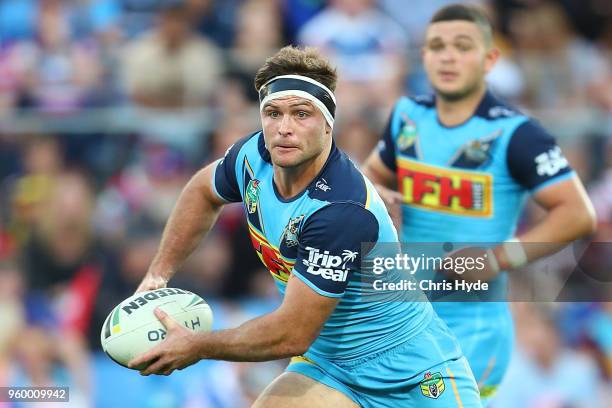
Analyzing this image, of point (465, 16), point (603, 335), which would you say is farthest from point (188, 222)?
point (603, 335)

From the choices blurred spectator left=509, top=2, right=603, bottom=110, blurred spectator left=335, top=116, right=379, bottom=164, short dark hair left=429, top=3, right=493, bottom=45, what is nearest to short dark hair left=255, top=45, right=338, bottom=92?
short dark hair left=429, top=3, right=493, bottom=45

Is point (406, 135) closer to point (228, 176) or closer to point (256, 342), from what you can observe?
point (228, 176)

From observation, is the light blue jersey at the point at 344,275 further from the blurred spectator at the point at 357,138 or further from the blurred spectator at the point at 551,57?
the blurred spectator at the point at 551,57

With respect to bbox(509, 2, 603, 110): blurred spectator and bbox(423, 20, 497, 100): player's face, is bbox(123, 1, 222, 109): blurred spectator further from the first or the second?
bbox(423, 20, 497, 100): player's face

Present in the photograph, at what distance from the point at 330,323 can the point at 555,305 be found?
4676mm

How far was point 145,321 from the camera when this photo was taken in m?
5.32

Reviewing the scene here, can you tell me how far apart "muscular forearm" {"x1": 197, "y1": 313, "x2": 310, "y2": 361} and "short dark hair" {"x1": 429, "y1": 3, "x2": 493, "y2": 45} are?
8.78ft

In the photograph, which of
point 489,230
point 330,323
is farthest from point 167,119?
point 330,323

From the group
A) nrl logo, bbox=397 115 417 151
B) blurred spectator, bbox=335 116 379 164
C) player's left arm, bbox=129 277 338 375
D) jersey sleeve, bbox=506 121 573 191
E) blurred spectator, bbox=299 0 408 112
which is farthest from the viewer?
blurred spectator, bbox=299 0 408 112

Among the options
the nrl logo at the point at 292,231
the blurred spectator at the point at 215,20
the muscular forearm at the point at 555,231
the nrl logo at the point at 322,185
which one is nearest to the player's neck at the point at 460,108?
the muscular forearm at the point at 555,231

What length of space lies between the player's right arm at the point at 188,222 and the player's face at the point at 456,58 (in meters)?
1.61

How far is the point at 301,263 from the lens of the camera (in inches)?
202

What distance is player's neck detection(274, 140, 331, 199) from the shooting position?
17.5 ft

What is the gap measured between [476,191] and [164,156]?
159 inches
